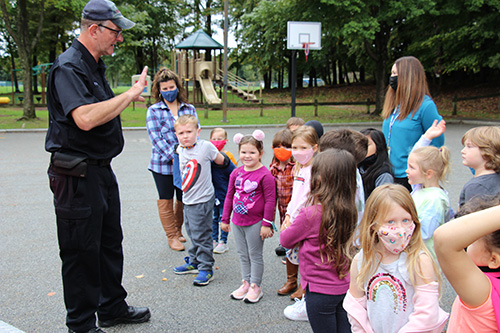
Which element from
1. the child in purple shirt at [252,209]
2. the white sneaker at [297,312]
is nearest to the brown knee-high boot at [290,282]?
the child in purple shirt at [252,209]

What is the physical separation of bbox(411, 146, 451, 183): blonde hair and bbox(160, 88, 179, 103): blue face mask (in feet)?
9.21

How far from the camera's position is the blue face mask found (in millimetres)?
4988

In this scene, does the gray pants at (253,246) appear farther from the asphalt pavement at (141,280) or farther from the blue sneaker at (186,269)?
the blue sneaker at (186,269)

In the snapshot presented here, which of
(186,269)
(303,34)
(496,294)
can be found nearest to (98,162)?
(186,269)

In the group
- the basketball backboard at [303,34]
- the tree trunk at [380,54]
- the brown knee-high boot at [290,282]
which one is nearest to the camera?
the brown knee-high boot at [290,282]

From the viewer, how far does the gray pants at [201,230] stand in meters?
4.26

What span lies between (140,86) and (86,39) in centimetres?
52

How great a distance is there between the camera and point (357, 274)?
2.29 meters

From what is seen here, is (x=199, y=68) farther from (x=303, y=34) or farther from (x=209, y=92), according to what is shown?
(x=303, y=34)

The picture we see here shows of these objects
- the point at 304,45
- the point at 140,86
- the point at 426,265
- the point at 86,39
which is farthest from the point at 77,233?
the point at 304,45

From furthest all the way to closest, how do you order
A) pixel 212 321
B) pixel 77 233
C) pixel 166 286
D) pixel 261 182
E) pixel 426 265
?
pixel 166 286
pixel 261 182
pixel 212 321
pixel 77 233
pixel 426 265

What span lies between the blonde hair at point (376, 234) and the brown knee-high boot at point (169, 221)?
10.5ft

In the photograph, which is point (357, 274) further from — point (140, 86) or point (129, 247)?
point (129, 247)

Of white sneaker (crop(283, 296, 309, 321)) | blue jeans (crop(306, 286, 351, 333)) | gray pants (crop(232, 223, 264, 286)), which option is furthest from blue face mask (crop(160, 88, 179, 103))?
blue jeans (crop(306, 286, 351, 333))
